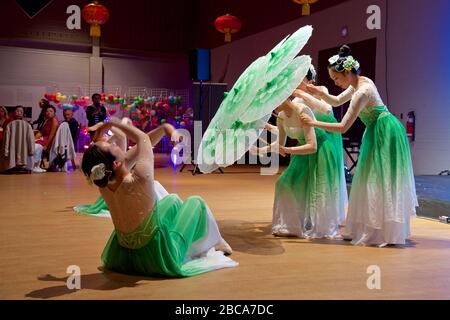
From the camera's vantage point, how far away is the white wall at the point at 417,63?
7.88 m

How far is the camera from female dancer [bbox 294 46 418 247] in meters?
3.70

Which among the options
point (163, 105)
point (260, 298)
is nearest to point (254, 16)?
point (163, 105)

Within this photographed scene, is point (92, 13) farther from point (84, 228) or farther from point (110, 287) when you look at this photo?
point (110, 287)

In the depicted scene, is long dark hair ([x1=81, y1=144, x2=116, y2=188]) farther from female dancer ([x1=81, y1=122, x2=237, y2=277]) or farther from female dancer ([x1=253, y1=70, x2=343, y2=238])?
female dancer ([x1=253, y1=70, x2=343, y2=238])

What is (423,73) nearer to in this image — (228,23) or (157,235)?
(228,23)

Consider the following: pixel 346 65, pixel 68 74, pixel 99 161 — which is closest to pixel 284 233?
pixel 346 65

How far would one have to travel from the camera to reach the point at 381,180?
373 cm

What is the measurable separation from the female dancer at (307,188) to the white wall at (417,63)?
176 inches

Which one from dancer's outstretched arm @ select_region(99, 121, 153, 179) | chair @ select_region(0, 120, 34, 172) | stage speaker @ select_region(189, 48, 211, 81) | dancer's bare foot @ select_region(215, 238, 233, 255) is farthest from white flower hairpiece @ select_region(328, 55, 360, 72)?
chair @ select_region(0, 120, 34, 172)

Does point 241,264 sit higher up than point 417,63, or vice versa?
point 417,63

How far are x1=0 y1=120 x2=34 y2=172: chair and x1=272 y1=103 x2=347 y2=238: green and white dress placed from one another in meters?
6.35

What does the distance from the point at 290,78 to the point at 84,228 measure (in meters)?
2.27

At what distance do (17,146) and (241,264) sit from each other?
7066 millimetres

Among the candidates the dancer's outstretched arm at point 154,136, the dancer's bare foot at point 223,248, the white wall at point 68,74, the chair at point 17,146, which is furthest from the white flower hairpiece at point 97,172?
the white wall at point 68,74
